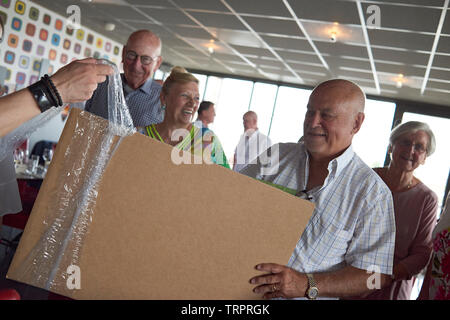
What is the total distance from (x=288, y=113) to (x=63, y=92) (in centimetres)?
831

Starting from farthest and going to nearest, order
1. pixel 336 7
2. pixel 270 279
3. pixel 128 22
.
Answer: pixel 128 22, pixel 336 7, pixel 270 279

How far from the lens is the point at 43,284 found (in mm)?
817

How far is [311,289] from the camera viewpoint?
3.63ft

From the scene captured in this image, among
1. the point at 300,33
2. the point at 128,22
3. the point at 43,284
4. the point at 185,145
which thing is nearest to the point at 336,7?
the point at 300,33

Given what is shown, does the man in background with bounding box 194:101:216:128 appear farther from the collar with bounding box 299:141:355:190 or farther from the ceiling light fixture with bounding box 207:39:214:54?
the collar with bounding box 299:141:355:190

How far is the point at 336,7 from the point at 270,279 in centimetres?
382

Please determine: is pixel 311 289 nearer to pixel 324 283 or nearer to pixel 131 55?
pixel 324 283

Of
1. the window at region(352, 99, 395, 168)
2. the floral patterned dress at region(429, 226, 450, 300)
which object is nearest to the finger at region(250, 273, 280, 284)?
the floral patterned dress at region(429, 226, 450, 300)

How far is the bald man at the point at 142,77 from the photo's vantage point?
1.91 metres

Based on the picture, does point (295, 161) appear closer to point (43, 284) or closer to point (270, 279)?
point (270, 279)

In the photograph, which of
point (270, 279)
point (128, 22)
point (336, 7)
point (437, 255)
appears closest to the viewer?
point (270, 279)

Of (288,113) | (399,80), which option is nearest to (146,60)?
(399,80)

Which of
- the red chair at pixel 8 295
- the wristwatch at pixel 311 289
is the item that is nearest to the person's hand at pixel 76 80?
the red chair at pixel 8 295

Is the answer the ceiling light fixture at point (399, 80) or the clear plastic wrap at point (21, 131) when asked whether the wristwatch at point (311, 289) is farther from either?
the ceiling light fixture at point (399, 80)
